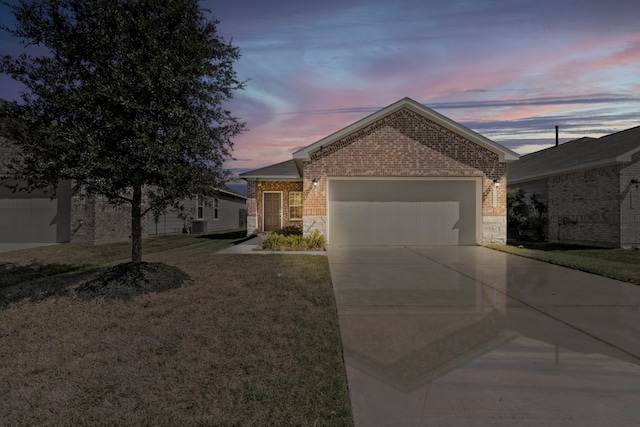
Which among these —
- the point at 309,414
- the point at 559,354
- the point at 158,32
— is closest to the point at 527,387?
the point at 559,354

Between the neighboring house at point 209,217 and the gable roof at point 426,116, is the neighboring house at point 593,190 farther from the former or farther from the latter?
the neighboring house at point 209,217

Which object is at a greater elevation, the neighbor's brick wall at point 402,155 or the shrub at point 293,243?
the neighbor's brick wall at point 402,155

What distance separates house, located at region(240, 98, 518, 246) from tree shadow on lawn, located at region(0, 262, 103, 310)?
7.85m

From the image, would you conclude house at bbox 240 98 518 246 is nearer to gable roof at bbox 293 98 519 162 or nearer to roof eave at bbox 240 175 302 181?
gable roof at bbox 293 98 519 162

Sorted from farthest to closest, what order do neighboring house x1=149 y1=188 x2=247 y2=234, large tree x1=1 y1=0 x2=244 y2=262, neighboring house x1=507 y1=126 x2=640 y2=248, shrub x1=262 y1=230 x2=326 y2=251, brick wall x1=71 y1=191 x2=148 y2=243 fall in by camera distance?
neighboring house x1=149 y1=188 x2=247 y2=234
brick wall x1=71 y1=191 x2=148 y2=243
neighboring house x1=507 y1=126 x2=640 y2=248
shrub x1=262 y1=230 x2=326 y2=251
large tree x1=1 y1=0 x2=244 y2=262

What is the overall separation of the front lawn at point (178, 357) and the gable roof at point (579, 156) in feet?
46.2

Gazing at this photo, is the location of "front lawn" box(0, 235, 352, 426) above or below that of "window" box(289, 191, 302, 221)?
below

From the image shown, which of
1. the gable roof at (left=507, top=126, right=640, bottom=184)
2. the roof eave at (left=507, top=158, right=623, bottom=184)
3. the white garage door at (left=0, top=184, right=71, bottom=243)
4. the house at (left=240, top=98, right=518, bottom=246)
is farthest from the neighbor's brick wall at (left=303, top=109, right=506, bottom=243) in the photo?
the white garage door at (left=0, top=184, right=71, bottom=243)

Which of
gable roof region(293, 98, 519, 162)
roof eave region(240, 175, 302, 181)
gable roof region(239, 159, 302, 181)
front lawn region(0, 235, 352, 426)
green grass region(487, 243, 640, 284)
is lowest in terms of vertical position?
front lawn region(0, 235, 352, 426)

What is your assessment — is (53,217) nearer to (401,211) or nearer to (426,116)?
(401,211)

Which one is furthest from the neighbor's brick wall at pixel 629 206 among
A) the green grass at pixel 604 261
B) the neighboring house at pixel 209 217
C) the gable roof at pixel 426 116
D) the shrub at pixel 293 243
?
the neighboring house at pixel 209 217

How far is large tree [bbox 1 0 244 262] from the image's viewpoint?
21.9ft

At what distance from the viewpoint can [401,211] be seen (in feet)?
50.8

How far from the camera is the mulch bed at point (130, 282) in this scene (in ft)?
22.7
